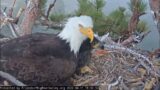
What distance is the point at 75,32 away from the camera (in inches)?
134

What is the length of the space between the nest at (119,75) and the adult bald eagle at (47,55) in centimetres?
10

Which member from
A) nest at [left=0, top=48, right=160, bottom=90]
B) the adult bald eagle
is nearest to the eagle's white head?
the adult bald eagle

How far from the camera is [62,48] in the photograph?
3.35 metres

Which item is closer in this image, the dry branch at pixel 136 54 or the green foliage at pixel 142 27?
the dry branch at pixel 136 54

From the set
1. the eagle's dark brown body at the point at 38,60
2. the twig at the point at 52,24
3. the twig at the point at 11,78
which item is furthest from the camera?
the twig at the point at 52,24

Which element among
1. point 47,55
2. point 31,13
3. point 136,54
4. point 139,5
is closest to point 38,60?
point 47,55

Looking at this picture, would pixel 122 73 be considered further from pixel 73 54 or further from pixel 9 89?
pixel 9 89

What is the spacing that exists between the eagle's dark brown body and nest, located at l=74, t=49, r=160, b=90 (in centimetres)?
14

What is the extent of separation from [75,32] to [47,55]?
0.24m

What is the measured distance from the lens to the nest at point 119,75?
10.9 ft

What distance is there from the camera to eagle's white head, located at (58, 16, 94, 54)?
3.33 m

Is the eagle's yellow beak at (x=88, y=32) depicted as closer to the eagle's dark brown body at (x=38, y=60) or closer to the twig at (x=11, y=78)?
the eagle's dark brown body at (x=38, y=60)

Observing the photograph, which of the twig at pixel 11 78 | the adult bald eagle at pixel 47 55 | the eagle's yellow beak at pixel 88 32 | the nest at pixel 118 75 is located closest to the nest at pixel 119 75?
the nest at pixel 118 75

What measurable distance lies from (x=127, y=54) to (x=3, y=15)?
745 mm
